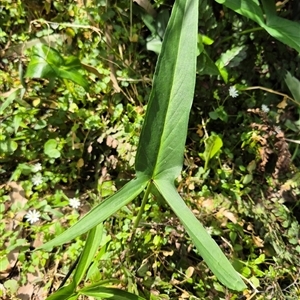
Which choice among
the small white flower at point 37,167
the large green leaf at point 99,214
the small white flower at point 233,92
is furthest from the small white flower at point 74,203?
the small white flower at point 233,92

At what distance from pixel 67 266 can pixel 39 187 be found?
0.86 ft

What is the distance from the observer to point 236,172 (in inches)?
55.1

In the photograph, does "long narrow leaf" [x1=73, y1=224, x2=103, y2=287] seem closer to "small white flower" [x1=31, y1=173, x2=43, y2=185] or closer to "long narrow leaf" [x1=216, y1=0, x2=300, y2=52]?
"small white flower" [x1=31, y1=173, x2=43, y2=185]

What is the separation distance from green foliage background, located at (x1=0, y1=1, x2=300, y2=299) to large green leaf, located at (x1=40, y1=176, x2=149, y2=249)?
324 mm

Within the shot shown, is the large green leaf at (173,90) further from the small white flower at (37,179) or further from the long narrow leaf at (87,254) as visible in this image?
the small white flower at (37,179)

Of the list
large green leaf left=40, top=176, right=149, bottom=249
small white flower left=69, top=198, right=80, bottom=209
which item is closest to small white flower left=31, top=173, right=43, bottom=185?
small white flower left=69, top=198, right=80, bottom=209

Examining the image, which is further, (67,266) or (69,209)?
(69,209)

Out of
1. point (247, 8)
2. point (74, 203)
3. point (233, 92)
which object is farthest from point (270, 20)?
point (74, 203)

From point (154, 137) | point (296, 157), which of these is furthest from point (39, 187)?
point (296, 157)

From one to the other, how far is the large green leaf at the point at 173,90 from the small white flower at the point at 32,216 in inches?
20.5

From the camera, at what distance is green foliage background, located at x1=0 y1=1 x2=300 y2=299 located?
49.1 inches

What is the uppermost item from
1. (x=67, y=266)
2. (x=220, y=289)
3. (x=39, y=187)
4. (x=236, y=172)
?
(x=39, y=187)

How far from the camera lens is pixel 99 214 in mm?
853

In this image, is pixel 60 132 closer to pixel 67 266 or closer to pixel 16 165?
pixel 16 165
